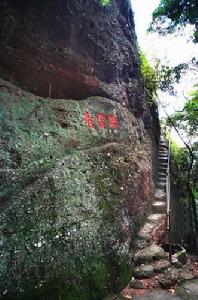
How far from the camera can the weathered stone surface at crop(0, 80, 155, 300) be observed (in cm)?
481

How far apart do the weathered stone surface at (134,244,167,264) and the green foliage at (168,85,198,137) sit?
6483 mm

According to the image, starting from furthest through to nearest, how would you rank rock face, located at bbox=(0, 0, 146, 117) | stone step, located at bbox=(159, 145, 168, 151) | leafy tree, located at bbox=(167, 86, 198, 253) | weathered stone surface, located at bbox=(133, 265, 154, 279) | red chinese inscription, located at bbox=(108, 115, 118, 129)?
stone step, located at bbox=(159, 145, 168, 151)
leafy tree, located at bbox=(167, 86, 198, 253)
red chinese inscription, located at bbox=(108, 115, 118, 129)
rock face, located at bbox=(0, 0, 146, 117)
weathered stone surface, located at bbox=(133, 265, 154, 279)

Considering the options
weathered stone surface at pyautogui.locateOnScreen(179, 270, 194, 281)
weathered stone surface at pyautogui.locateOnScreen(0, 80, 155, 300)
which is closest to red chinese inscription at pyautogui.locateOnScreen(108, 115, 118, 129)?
weathered stone surface at pyautogui.locateOnScreen(0, 80, 155, 300)

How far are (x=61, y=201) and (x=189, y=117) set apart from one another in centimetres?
864

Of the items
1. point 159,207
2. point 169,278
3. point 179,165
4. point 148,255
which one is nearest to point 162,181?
point 159,207

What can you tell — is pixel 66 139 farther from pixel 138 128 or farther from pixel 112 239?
pixel 138 128

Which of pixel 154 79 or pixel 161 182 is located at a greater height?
pixel 154 79

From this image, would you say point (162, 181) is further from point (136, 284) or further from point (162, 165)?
point (136, 284)

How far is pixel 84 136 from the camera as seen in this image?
751 centimetres

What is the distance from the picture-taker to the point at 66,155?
668 centimetres

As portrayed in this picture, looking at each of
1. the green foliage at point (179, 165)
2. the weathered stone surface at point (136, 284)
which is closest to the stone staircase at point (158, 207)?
the green foliage at point (179, 165)

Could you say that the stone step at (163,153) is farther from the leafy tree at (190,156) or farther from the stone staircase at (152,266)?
the stone staircase at (152,266)

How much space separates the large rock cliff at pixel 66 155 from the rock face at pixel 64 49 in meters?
0.03

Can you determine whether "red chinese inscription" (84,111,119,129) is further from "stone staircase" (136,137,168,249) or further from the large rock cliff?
"stone staircase" (136,137,168,249)
